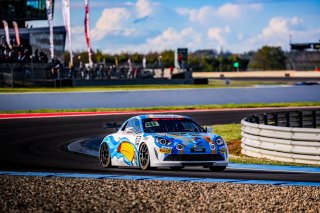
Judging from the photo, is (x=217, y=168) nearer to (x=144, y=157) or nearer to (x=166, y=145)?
(x=166, y=145)

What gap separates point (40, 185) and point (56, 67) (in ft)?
128

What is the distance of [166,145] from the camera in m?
14.5

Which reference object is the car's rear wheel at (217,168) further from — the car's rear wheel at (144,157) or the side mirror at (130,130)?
the side mirror at (130,130)

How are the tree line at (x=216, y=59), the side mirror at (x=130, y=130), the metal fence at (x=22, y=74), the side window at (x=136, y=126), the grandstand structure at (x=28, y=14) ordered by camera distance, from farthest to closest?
the tree line at (x=216, y=59) → the grandstand structure at (x=28, y=14) → the metal fence at (x=22, y=74) → the side mirror at (x=130, y=130) → the side window at (x=136, y=126)

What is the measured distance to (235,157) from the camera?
19.2m

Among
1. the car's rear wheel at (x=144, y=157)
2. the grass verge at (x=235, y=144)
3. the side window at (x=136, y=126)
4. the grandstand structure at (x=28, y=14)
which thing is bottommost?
the grass verge at (x=235, y=144)

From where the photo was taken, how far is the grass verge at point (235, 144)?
58.5 ft

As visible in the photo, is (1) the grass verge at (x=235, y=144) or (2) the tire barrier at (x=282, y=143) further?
(1) the grass verge at (x=235, y=144)

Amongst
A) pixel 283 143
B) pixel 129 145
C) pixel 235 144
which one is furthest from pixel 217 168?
pixel 235 144

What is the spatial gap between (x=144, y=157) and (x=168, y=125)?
3.21 feet

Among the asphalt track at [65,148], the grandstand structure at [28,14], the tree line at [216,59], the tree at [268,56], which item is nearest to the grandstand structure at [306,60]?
the tree line at [216,59]

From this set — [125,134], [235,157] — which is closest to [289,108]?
[235,157]

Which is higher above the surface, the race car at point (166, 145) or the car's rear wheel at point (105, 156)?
the race car at point (166, 145)

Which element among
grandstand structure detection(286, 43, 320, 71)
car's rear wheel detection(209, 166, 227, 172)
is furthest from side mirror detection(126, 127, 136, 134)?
grandstand structure detection(286, 43, 320, 71)
